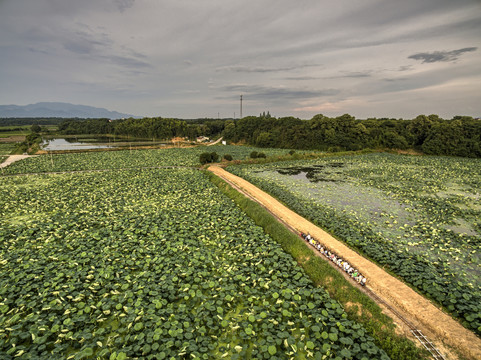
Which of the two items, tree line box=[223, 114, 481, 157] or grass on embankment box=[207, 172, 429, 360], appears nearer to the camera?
grass on embankment box=[207, 172, 429, 360]

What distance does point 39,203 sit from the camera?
2016 cm

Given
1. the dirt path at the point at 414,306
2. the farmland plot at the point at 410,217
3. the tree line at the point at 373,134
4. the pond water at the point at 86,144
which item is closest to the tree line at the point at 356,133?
the tree line at the point at 373,134

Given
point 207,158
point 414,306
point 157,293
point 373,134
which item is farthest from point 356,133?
point 157,293

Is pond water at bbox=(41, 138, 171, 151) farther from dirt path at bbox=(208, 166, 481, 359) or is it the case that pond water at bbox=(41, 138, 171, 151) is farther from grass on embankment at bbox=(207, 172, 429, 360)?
dirt path at bbox=(208, 166, 481, 359)

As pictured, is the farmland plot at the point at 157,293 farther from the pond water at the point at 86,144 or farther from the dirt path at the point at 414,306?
the pond water at the point at 86,144

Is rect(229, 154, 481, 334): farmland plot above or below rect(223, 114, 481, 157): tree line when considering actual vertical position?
below

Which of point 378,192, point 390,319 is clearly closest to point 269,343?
point 390,319

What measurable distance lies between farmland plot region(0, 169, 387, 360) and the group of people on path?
6.30ft

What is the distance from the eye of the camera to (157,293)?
960 cm

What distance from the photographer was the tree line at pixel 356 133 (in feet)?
175

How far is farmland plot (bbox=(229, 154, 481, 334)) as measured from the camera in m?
10.6

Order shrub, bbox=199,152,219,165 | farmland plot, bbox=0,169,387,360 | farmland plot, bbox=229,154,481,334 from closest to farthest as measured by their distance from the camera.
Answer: farmland plot, bbox=0,169,387,360
farmland plot, bbox=229,154,481,334
shrub, bbox=199,152,219,165

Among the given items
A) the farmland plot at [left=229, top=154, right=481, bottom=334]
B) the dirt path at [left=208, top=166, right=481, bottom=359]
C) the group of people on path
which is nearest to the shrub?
the farmland plot at [left=229, top=154, right=481, bottom=334]

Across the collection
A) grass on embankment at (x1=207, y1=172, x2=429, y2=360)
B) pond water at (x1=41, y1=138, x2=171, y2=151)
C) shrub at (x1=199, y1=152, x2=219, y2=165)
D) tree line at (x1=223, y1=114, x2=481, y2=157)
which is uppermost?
tree line at (x1=223, y1=114, x2=481, y2=157)
